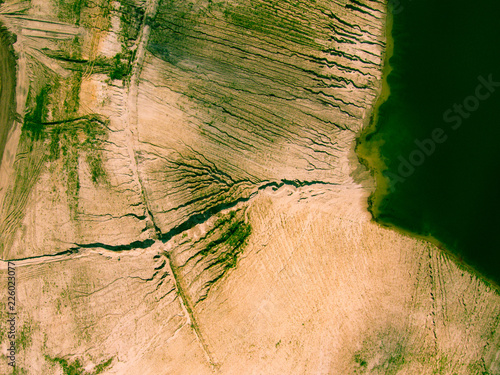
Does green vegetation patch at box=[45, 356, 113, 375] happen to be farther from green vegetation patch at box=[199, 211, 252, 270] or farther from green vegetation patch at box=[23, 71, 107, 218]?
green vegetation patch at box=[23, 71, 107, 218]

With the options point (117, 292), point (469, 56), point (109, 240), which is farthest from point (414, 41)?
point (117, 292)

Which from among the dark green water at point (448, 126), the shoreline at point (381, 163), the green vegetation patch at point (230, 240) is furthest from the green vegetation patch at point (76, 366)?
the dark green water at point (448, 126)

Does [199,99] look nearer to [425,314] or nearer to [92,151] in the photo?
[92,151]

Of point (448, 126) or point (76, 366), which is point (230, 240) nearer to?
point (76, 366)

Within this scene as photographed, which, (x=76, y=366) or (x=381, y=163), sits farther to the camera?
(x=381, y=163)

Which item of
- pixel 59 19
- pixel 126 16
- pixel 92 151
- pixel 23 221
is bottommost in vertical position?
pixel 23 221

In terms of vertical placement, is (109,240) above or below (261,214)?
below

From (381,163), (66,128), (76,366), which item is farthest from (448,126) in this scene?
(76,366)
